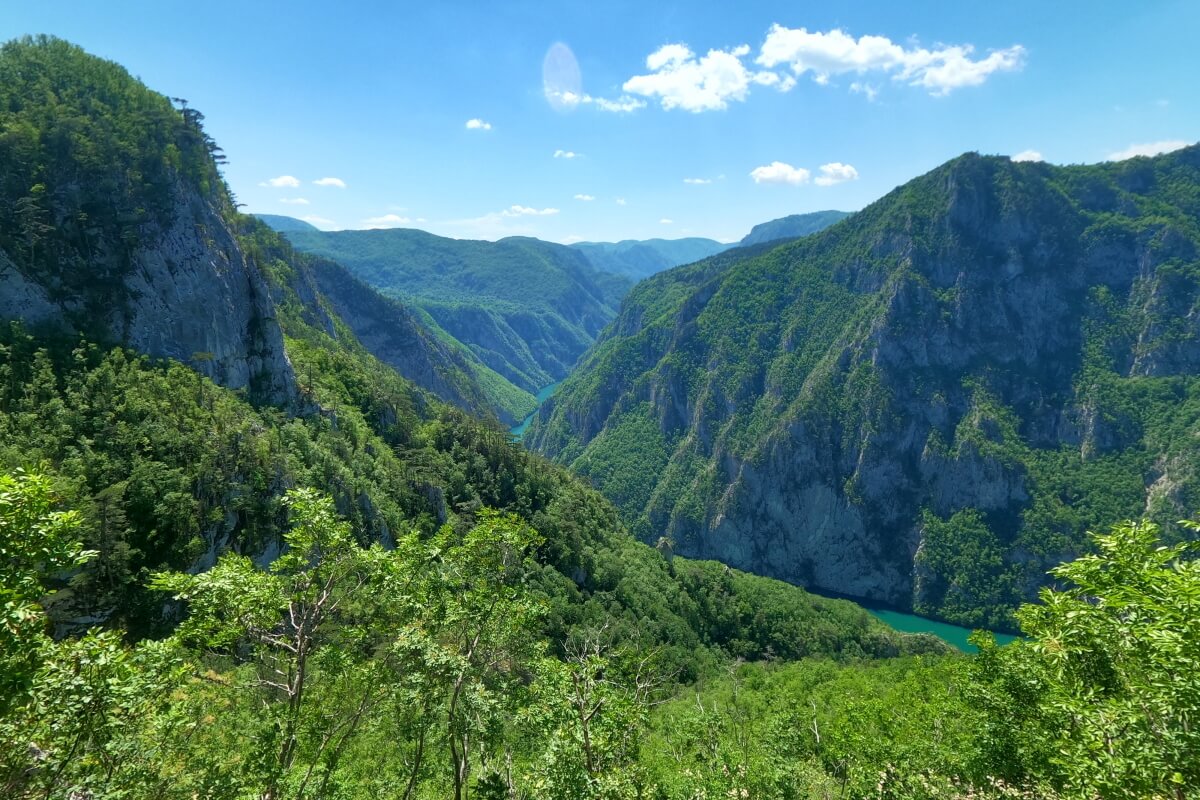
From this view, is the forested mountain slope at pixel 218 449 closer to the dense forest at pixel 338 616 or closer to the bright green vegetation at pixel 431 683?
the dense forest at pixel 338 616

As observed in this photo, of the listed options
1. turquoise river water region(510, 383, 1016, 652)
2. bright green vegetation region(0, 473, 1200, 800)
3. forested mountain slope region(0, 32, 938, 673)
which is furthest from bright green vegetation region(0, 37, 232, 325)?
turquoise river water region(510, 383, 1016, 652)

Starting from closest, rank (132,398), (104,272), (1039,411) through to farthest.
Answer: (132,398), (104,272), (1039,411)

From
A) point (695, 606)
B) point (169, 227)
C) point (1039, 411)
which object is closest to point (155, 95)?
point (169, 227)

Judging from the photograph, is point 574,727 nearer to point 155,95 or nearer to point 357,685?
point 357,685

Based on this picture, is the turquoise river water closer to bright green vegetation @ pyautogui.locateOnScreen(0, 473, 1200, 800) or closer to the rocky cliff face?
the rocky cliff face

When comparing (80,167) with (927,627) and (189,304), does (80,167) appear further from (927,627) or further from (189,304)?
(927,627)

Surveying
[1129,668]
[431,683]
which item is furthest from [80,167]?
[1129,668]
